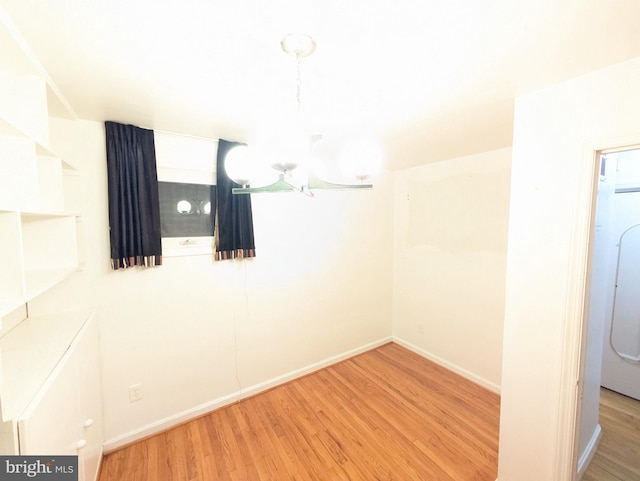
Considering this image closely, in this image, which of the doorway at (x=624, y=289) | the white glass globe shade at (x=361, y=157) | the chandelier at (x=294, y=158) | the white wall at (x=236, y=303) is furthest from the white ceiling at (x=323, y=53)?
the doorway at (x=624, y=289)

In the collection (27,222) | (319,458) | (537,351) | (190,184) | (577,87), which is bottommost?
(319,458)

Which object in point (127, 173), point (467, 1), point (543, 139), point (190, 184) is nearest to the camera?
point (467, 1)

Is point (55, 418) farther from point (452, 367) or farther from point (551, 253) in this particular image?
point (452, 367)

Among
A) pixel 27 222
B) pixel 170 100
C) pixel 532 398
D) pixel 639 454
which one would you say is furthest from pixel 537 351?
pixel 27 222

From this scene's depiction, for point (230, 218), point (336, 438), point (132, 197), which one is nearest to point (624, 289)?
point (336, 438)

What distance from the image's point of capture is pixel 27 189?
1.08 meters

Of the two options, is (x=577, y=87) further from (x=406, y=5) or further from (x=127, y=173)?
(x=127, y=173)

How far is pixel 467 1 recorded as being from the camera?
0.84 metres

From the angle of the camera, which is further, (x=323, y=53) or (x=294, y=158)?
→ (x=323, y=53)

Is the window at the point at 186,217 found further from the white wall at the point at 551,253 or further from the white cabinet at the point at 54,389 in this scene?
the white wall at the point at 551,253

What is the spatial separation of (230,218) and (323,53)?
5.09ft

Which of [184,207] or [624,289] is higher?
[184,207]

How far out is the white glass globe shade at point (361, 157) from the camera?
110 cm

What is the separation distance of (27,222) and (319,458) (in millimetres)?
2401
